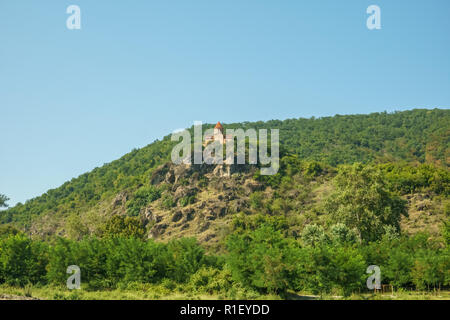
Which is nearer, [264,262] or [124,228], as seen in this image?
[264,262]

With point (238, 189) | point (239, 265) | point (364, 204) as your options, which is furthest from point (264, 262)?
point (238, 189)

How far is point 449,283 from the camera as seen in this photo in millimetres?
33375

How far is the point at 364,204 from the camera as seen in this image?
5262cm

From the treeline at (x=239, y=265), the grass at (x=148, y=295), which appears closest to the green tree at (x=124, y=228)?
the treeline at (x=239, y=265)

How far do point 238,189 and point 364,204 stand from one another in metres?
50.0

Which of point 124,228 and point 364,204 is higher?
point 364,204

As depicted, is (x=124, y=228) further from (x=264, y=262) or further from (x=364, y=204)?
(x=264, y=262)

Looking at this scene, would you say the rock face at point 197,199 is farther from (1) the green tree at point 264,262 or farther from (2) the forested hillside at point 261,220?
(1) the green tree at point 264,262

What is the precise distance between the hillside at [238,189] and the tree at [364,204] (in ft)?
23.5

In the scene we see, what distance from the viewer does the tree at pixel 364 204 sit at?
51.8 m

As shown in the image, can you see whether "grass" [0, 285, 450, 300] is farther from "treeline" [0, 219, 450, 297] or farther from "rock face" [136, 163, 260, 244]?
"rock face" [136, 163, 260, 244]

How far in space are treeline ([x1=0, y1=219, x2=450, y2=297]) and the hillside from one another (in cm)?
2753

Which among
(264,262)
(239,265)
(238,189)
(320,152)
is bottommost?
(239,265)
